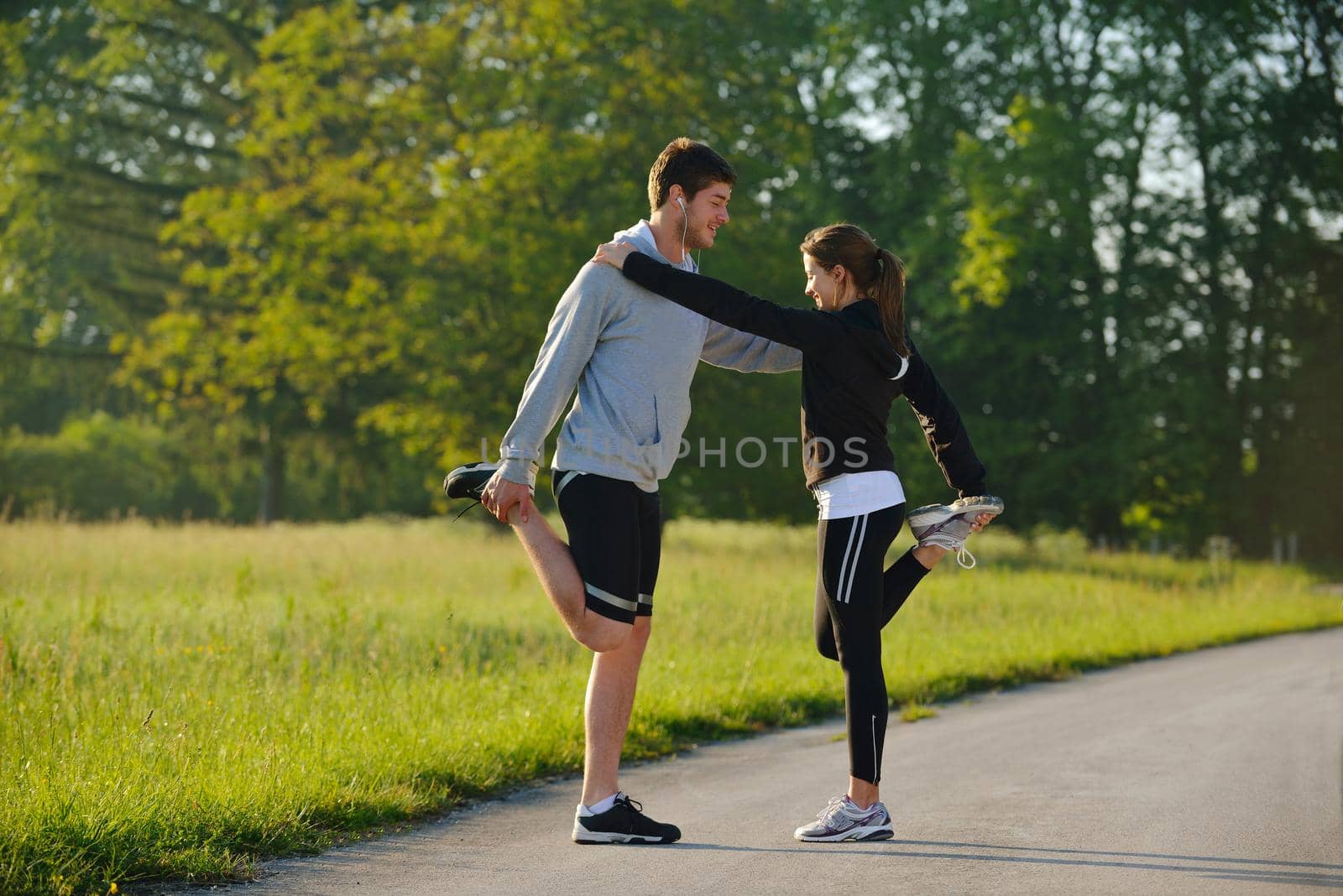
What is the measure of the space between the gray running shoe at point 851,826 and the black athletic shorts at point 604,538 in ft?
3.31

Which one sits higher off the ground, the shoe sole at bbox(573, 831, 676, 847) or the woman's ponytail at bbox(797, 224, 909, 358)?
the woman's ponytail at bbox(797, 224, 909, 358)

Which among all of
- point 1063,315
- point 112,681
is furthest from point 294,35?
point 112,681

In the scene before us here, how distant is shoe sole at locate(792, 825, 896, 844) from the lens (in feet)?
16.2

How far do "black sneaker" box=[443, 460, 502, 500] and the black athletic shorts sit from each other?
23 cm

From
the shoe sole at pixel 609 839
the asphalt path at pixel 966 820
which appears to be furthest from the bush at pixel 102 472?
the shoe sole at pixel 609 839

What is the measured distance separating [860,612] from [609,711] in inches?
37.3

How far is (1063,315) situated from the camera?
102ft

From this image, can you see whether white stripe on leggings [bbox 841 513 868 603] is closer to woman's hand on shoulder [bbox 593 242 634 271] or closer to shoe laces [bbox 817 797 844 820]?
shoe laces [bbox 817 797 844 820]

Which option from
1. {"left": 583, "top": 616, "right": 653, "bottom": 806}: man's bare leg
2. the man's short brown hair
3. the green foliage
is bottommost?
{"left": 583, "top": 616, "right": 653, "bottom": 806}: man's bare leg

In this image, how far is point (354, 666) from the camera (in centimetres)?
921

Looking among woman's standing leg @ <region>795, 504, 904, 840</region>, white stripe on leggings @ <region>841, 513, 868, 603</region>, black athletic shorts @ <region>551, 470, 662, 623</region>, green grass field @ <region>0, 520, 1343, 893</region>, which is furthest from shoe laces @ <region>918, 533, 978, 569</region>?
green grass field @ <region>0, 520, 1343, 893</region>

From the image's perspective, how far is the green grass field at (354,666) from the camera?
196 inches

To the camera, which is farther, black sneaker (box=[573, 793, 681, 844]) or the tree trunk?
the tree trunk

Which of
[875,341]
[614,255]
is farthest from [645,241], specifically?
[875,341]
